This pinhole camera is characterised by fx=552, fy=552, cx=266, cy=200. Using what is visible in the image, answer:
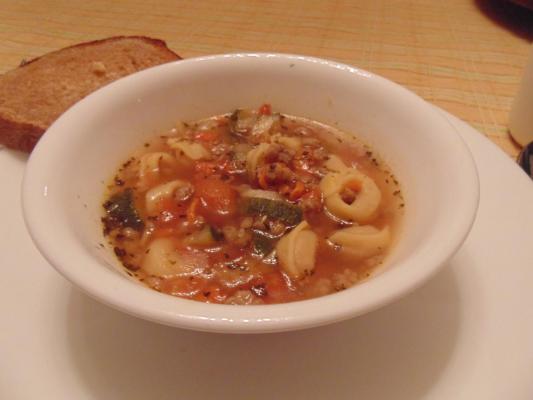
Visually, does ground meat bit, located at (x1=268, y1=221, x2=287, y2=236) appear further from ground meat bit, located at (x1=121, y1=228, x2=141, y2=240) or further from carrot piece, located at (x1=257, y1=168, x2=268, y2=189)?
ground meat bit, located at (x1=121, y1=228, x2=141, y2=240)

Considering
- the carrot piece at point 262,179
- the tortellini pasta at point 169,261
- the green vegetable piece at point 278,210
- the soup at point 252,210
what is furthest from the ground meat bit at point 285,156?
the tortellini pasta at point 169,261

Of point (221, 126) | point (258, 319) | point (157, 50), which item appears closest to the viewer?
point (258, 319)

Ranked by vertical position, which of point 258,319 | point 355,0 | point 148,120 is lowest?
point 355,0

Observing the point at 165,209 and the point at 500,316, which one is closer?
the point at 500,316

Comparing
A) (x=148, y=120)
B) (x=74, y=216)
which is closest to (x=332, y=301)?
(x=74, y=216)

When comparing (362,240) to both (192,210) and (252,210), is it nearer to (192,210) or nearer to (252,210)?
(252,210)

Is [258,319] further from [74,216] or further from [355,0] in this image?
[355,0]

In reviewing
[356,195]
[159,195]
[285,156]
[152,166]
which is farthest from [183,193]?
[356,195]
